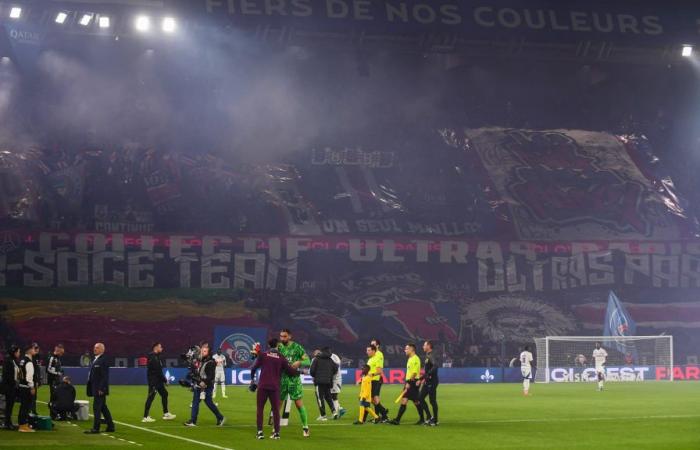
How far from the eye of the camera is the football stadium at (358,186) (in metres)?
60.2

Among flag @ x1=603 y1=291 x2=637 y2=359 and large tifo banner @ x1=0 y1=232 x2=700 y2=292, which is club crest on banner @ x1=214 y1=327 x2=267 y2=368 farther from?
flag @ x1=603 y1=291 x2=637 y2=359

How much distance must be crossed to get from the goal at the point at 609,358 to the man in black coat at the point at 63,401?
3378cm

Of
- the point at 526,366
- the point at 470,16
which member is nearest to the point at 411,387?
the point at 526,366

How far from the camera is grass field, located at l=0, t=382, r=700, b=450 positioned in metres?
23.6

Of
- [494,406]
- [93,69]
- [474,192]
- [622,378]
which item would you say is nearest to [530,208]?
[474,192]

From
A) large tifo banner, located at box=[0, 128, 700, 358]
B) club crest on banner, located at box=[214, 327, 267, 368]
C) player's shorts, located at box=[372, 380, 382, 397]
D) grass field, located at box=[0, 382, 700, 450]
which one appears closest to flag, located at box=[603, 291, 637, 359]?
large tifo banner, located at box=[0, 128, 700, 358]

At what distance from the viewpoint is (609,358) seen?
62.8 meters

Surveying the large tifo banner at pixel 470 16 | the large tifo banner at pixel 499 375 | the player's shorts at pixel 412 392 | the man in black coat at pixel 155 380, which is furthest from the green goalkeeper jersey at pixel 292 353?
the large tifo banner at pixel 470 16

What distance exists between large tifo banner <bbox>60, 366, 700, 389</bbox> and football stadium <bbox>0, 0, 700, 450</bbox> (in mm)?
143

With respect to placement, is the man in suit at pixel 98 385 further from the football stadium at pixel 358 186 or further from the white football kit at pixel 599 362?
the white football kit at pixel 599 362

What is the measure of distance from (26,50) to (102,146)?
7.53 m

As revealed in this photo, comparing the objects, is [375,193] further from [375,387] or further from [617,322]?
[375,387]

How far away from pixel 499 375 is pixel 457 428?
31915mm

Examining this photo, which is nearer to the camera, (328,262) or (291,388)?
(291,388)
